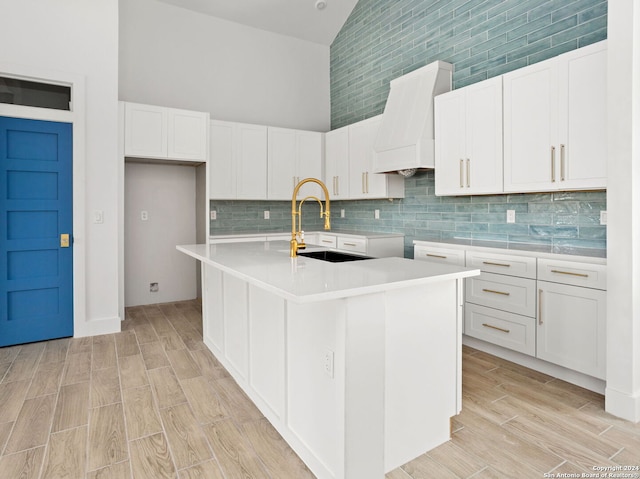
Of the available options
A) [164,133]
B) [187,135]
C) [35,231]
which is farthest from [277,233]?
[35,231]

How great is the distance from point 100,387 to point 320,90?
5.03 meters

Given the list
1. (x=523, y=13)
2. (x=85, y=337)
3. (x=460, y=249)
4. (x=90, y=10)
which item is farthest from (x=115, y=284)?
(x=523, y=13)

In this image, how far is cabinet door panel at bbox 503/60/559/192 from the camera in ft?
9.24

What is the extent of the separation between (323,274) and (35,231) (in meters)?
3.12

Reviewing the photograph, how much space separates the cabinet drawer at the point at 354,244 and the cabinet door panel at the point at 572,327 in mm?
2044

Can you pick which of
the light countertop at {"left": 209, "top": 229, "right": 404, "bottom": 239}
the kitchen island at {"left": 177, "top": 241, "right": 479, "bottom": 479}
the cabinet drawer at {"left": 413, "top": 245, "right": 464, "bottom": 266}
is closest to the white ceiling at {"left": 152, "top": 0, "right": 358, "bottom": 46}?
the light countertop at {"left": 209, "top": 229, "right": 404, "bottom": 239}

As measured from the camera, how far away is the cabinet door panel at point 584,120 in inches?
99.2

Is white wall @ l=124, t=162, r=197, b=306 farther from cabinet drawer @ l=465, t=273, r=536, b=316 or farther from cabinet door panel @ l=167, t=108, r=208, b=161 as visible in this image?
cabinet drawer @ l=465, t=273, r=536, b=316

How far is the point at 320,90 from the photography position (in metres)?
6.09

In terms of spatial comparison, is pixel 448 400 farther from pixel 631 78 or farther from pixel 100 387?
pixel 100 387

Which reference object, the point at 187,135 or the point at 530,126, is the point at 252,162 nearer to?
the point at 187,135

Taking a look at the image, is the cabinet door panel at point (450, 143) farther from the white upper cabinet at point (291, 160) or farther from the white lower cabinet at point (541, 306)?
the white upper cabinet at point (291, 160)

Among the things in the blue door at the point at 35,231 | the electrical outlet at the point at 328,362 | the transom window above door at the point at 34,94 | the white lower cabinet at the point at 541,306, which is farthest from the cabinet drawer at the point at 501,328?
the transom window above door at the point at 34,94

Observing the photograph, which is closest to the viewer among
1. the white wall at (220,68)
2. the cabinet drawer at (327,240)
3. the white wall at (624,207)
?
the white wall at (624,207)
